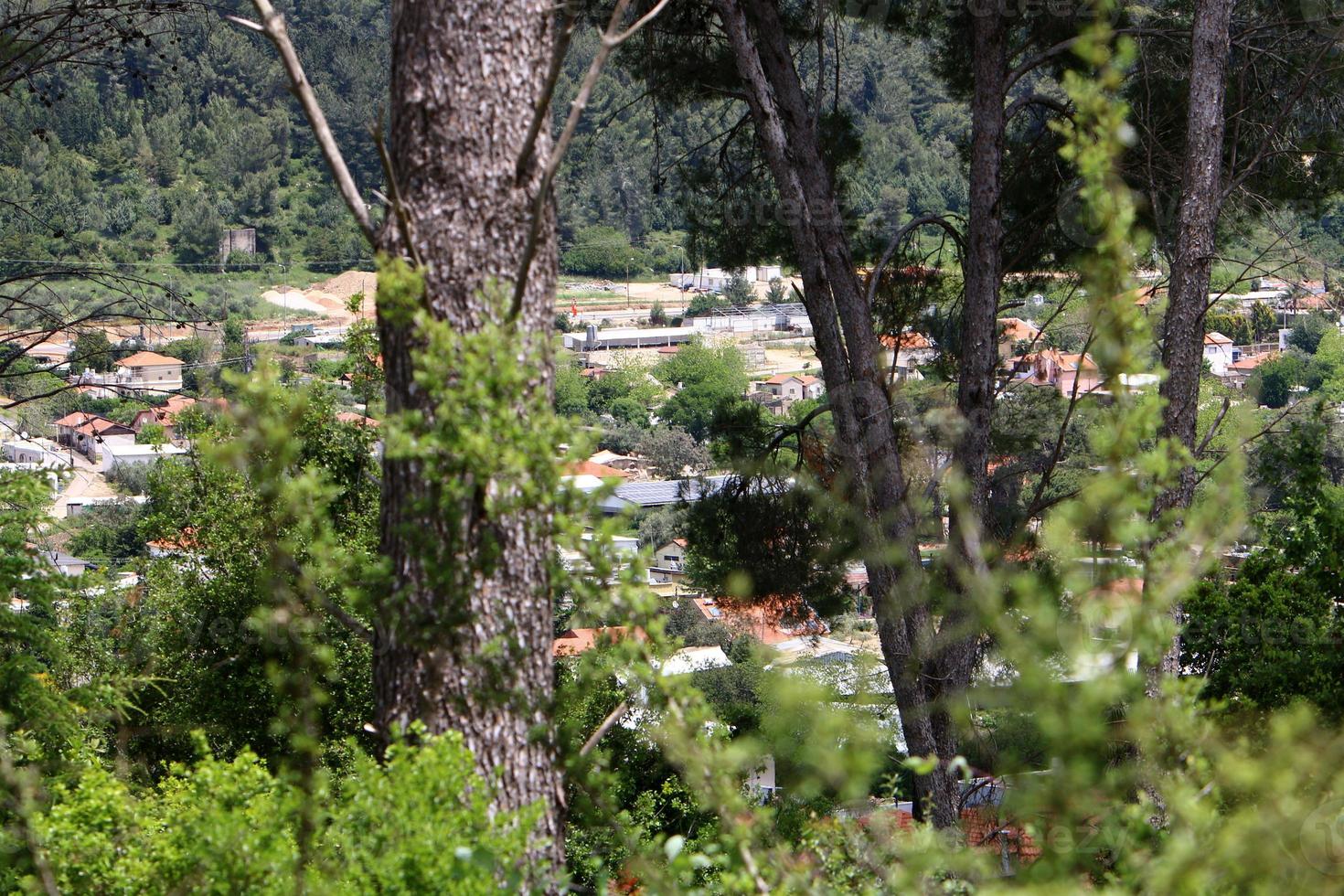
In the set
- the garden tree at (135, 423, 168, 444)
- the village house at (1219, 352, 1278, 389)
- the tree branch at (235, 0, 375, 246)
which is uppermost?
the tree branch at (235, 0, 375, 246)

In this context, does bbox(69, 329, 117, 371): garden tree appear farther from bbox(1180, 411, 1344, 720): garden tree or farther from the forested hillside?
the forested hillside

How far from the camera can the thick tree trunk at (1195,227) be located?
5383 millimetres

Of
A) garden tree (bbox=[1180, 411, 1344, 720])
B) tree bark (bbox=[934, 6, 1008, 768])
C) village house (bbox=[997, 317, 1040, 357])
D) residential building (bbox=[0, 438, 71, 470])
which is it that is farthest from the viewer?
village house (bbox=[997, 317, 1040, 357])

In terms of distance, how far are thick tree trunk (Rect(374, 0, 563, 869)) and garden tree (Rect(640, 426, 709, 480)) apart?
27835 mm

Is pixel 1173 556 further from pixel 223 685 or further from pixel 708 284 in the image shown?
pixel 708 284

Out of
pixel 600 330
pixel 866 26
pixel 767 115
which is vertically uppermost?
pixel 866 26

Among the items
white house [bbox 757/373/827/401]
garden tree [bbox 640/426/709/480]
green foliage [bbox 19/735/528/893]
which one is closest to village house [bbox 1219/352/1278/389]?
garden tree [bbox 640/426/709/480]

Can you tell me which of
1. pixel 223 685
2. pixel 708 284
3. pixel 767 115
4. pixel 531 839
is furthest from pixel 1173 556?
pixel 708 284

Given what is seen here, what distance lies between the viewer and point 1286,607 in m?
4.89

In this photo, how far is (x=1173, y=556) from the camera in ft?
5.91

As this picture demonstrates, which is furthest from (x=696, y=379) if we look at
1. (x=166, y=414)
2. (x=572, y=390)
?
(x=166, y=414)

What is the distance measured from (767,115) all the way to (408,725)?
166 inches

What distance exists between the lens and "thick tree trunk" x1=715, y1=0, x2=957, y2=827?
5.62 meters

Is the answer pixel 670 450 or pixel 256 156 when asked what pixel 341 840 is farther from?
pixel 256 156
